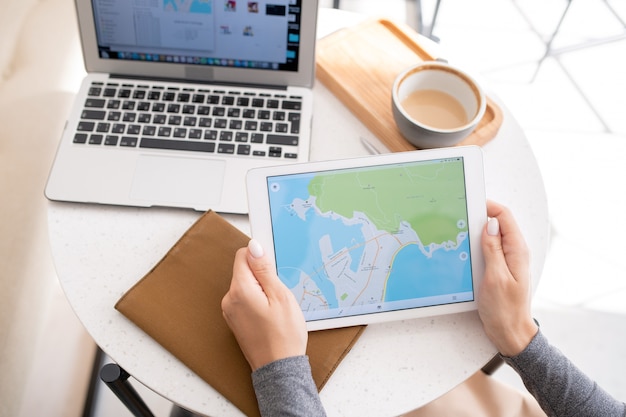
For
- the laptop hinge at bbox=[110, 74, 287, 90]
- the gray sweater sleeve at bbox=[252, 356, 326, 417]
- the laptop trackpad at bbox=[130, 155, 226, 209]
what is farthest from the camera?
the laptop hinge at bbox=[110, 74, 287, 90]

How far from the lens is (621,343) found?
149cm

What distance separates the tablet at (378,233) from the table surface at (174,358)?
0.05 m

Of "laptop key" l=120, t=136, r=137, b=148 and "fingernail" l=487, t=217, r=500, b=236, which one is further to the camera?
"laptop key" l=120, t=136, r=137, b=148

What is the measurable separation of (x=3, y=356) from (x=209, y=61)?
0.68m

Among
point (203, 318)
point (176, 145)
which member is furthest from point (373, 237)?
point (176, 145)

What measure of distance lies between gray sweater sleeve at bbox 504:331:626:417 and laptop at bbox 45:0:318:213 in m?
0.45

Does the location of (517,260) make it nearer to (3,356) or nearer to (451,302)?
(451,302)

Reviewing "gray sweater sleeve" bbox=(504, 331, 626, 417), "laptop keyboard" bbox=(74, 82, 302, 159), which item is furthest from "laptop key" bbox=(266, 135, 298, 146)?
"gray sweater sleeve" bbox=(504, 331, 626, 417)

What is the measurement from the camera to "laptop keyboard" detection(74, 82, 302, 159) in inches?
35.7

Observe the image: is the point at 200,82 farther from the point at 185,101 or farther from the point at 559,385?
the point at 559,385

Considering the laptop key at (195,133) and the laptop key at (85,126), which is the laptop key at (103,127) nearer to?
the laptop key at (85,126)

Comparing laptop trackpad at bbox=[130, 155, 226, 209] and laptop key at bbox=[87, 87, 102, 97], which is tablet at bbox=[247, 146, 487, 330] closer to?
laptop trackpad at bbox=[130, 155, 226, 209]

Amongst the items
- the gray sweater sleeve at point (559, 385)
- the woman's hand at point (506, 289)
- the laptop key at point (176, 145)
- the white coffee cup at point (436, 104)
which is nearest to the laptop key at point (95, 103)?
the laptop key at point (176, 145)

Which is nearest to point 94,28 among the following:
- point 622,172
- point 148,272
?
point 148,272
